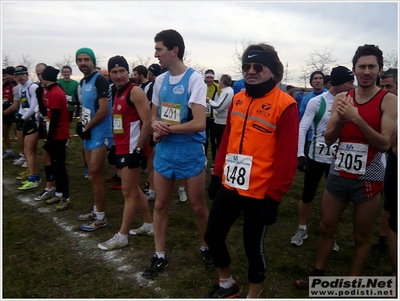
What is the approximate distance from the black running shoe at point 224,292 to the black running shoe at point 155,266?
0.59 meters

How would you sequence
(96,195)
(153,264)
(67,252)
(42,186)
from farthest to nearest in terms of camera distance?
(42,186) → (96,195) → (67,252) → (153,264)

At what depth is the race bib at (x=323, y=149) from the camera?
3.51m

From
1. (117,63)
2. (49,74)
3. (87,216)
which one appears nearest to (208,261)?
(87,216)

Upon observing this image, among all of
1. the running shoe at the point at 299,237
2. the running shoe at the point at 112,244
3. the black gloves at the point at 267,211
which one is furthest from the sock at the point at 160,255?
the running shoe at the point at 299,237

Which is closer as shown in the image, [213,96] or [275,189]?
[275,189]

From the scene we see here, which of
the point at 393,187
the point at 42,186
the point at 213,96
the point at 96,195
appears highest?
the point at 213,96

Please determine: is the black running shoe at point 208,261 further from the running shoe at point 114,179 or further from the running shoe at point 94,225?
the running shoe at point 114,179

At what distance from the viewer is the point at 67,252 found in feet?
12.0

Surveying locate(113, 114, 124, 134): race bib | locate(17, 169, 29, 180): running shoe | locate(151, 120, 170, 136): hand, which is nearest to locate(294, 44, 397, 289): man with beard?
locate(151, 120, 170, 136): hand

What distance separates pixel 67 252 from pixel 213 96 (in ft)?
16.4

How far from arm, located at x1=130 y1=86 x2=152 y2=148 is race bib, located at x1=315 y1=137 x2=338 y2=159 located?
5.89 ft

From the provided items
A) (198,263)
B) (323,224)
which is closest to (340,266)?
(323,224)

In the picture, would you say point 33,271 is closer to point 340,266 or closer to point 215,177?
point 215,177

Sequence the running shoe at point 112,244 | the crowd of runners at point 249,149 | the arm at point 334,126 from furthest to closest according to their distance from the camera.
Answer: the running shoe at point 112,244 → the arm at point 334,126 → the crowd of runners at point 249,149
